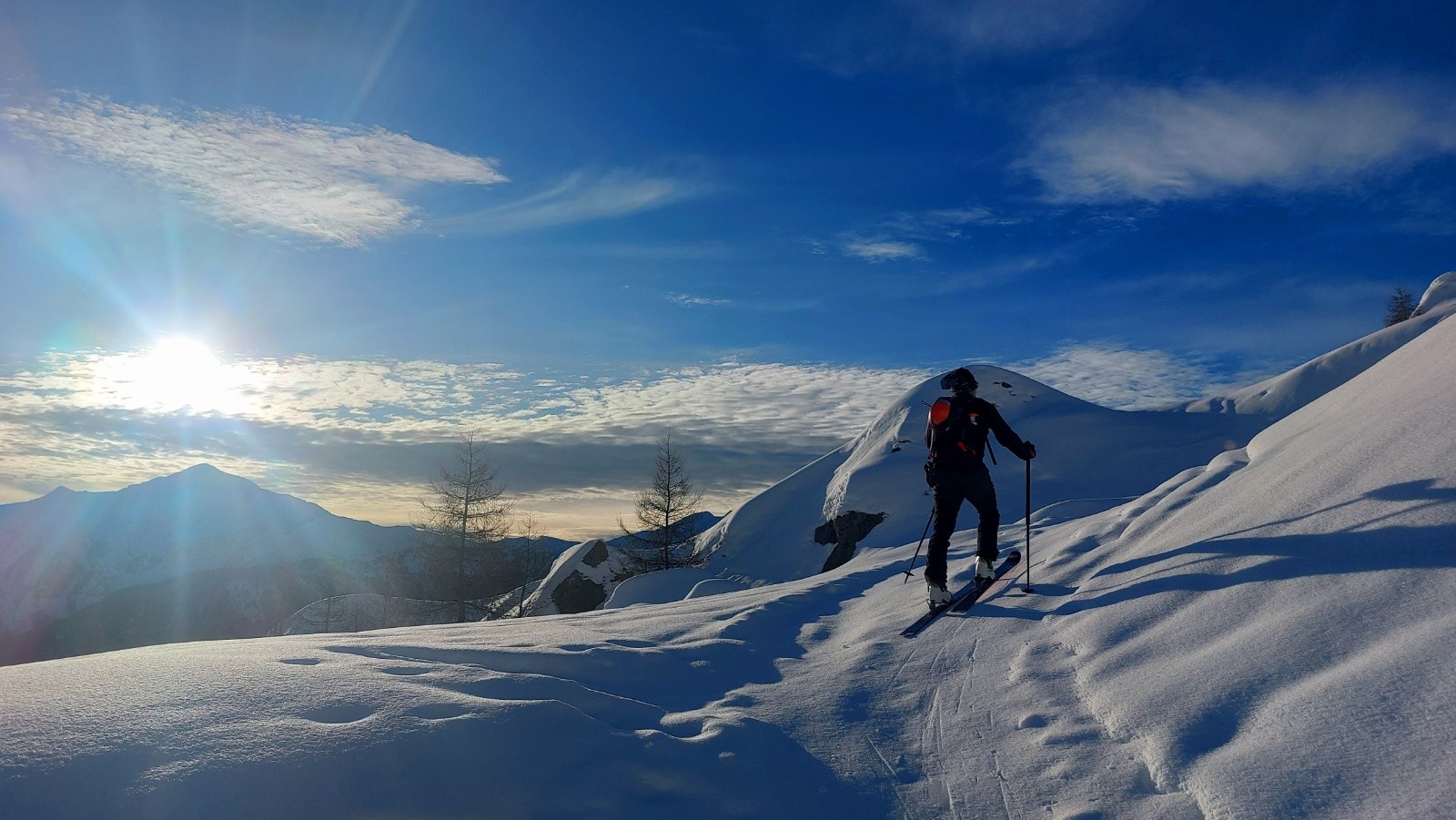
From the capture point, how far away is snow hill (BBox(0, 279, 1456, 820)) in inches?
121

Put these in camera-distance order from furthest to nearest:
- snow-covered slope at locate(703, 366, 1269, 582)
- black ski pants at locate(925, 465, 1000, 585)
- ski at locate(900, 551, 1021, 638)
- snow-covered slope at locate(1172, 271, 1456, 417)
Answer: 1. snow-covered slope at locate(1172, 271, 1456, 417)
2. snow-covered slope at locate(703, 366, 1269, 582)
3. black ski pants at locate(925, 465, 1000, 585)
4. ski at locate(900, 551, 1021, 638)

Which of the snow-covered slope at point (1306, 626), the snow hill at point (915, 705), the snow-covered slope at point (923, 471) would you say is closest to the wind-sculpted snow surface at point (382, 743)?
the snow hill at point (915, 705)

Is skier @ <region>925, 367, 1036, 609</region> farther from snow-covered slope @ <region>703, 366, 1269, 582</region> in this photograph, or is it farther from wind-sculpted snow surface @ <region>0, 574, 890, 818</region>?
snow-covered slope @ <region>703, 366, 1269, 582</region>

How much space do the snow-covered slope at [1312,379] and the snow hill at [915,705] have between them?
101ft

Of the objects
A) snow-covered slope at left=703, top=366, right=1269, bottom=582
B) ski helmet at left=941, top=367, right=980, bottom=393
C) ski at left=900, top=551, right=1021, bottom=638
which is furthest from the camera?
snow-covered slope at left=703, top=366, right=1269, bottom=582

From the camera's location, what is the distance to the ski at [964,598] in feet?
22.2

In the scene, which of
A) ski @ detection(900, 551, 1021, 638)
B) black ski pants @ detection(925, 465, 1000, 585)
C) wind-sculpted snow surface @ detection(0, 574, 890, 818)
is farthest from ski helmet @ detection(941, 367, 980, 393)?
wind-sculpted snow surface @ detection(0, 574, 890, 818)

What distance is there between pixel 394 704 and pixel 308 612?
191 feet

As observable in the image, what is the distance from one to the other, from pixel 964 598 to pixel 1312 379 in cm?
3561

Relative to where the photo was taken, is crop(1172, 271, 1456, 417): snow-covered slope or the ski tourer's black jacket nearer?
the ski tourer's black jacket

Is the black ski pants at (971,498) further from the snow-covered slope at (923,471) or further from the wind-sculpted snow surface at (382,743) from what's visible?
the snow-covered slope at (923,471)

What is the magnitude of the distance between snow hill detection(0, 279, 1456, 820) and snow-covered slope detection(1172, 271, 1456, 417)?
30.9m

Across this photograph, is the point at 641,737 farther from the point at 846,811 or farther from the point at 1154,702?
the point at 1154,702

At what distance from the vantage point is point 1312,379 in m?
33.8
